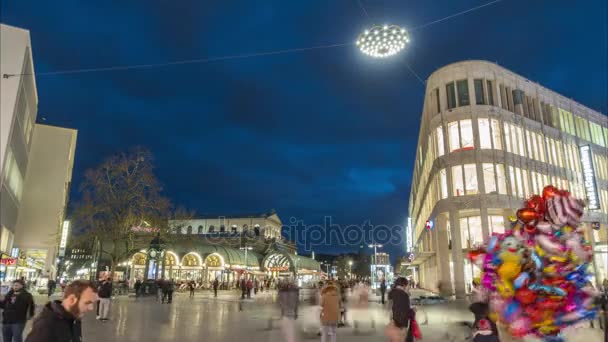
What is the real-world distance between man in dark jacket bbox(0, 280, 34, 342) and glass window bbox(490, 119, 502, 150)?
1456 inches

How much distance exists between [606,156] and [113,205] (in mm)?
54928

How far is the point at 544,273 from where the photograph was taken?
5.20m

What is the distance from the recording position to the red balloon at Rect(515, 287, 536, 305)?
513cm

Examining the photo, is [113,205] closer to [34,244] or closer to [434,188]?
[434,188]

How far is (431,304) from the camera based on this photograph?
28.3 meters

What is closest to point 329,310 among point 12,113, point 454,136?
point 454,136

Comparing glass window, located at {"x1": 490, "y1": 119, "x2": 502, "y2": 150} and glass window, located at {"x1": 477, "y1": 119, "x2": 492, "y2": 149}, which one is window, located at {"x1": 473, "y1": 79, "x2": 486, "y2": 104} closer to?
glass window, located at {"x1": 477, "y1": 119, "x2": 492, "y2": 149}

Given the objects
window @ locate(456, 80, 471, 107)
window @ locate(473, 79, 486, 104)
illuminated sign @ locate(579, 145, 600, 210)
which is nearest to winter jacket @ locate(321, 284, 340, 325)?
window @ locate(456, 80, 471, 107)

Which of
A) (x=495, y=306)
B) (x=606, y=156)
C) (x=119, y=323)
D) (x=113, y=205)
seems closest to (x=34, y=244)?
(x=113, y=205)

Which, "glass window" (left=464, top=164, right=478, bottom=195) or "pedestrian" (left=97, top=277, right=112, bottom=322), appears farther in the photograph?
"glass window" (left=464, top=164, right=478, bottom=195)

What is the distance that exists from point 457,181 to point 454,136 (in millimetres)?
4291

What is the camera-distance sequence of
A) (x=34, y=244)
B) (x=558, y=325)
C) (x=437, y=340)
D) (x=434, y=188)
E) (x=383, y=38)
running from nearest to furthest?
(x=558, y=325), (x=383, y=38), (x=437, y=340), (x=434, y=188), (x=34, y=244)

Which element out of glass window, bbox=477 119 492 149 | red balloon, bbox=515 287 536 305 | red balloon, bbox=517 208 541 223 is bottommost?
red balloon, bbox=515 287 536 305

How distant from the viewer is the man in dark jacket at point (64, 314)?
12.2 feet
